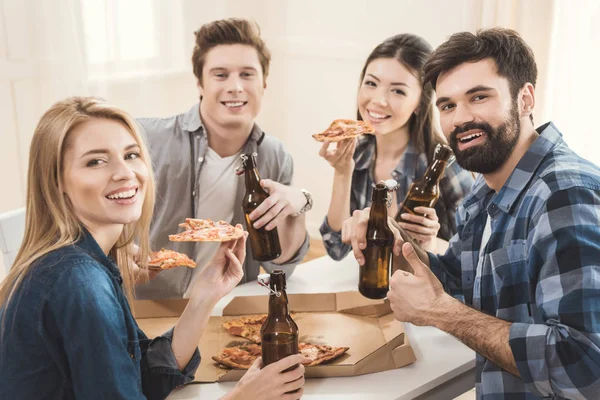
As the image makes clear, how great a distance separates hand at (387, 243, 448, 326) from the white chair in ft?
3.65

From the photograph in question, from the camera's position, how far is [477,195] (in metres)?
1.83

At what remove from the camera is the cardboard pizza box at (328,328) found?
1.60 m

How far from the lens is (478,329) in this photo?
1.47 meters

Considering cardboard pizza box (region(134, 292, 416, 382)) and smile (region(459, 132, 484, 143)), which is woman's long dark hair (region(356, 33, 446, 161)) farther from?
cardboard pizza box (region(134, 292, 416, 382))

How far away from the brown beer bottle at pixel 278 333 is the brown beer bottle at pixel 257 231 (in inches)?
24.3

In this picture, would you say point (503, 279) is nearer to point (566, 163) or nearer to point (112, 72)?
point (566, 163)

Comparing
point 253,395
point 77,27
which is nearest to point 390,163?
point 253,395

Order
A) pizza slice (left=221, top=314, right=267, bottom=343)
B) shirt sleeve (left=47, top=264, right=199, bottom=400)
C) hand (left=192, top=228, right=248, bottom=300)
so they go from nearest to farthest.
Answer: shirt sleeve (left=47, top=264, right=199, bottom=400)
hand (left=192, top=228, right=248, bottom=300)
pizza slice (left=221, top=314, right=267, bottom=343)

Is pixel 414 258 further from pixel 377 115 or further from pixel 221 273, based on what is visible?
pixel 377 115

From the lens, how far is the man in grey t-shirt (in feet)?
8.00

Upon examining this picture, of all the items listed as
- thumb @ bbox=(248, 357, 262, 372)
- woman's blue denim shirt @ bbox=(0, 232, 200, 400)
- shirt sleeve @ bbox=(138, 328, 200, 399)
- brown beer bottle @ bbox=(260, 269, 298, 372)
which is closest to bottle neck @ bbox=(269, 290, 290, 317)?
brown beer bottle @ bbox=(260, 269, 298, 372)

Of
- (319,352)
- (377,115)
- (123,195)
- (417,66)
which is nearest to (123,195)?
(123,195)

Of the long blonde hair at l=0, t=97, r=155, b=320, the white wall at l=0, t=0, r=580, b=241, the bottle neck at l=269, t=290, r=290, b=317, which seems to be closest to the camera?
the long blonde hair at l=0, t=97, r=155, b=320

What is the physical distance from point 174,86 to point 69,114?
328cm
